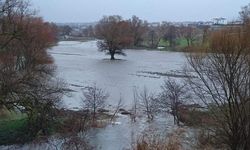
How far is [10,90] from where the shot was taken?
1684 centimetres

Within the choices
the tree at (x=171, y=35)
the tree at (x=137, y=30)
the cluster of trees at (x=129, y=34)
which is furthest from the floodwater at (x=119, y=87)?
the tree at (x=171, y=35)

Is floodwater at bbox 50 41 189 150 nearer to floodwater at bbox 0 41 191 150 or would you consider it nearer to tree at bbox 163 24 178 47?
floodwater at bbox 0 41 191 150

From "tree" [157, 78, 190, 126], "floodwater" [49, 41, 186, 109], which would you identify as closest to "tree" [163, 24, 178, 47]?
"floodwater" [49, 41, 186, 109]

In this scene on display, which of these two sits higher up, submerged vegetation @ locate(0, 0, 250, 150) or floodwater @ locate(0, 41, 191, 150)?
submerged vegetation @ locate(0, 0, 250, 150)

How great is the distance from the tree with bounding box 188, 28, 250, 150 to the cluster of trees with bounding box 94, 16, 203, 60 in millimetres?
39098

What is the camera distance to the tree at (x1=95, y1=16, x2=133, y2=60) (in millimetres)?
69312

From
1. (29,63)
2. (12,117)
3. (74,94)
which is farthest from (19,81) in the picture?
(74,94)

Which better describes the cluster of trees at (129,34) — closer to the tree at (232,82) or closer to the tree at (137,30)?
the tree at (137,30)

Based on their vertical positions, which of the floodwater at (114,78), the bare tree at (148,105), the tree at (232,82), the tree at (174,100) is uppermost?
the tree at (232,82)

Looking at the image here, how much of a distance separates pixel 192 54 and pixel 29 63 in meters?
13.5

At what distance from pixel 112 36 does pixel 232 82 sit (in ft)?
181

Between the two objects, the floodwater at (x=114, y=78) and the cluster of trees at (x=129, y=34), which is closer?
the floodwater at (x=114, y=78)

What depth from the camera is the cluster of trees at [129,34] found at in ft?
230

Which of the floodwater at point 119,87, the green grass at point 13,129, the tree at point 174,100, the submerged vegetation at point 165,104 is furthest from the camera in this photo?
the tree at point 174,100
